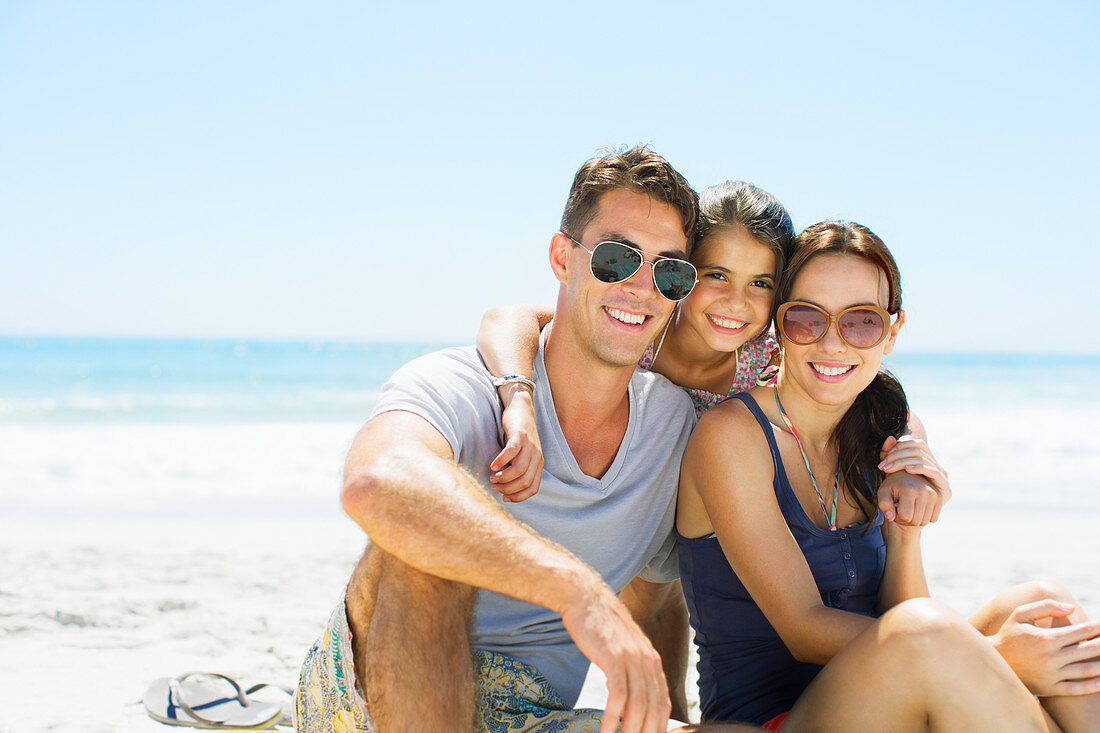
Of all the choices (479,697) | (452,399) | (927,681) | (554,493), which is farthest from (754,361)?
(479,697)

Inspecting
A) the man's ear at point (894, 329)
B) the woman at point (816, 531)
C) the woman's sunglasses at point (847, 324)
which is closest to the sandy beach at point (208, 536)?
the woman at point (816, 531)

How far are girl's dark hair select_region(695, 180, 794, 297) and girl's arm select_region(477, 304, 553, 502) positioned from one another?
834mm

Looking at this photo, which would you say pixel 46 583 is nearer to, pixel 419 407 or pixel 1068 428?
pixel 419 407

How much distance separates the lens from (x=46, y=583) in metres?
5.56

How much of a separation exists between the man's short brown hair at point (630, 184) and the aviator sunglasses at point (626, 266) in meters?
0.19

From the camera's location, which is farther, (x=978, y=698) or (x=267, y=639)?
(x=267, y=639)

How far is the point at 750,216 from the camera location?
→ 3.27m

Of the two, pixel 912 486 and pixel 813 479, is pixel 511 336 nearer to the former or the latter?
pixel 813 479

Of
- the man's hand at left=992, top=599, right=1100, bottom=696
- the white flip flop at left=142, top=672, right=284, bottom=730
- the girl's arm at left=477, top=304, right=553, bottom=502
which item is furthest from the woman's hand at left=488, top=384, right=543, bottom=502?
the white flip flop at left=142, top=672, right=284, bottom=730

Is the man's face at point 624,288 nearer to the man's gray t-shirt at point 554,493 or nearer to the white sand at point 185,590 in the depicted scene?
the man's gray t-shirt at point 554,493

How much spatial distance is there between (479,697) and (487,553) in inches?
33.2

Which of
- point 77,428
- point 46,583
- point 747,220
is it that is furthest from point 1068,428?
point 77,428

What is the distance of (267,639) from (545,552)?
3.37 metres

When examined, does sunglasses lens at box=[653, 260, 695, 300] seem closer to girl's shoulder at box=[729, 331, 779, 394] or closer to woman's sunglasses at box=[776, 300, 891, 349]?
woman's sunglasses at box=[776, 300, 891, 349]
